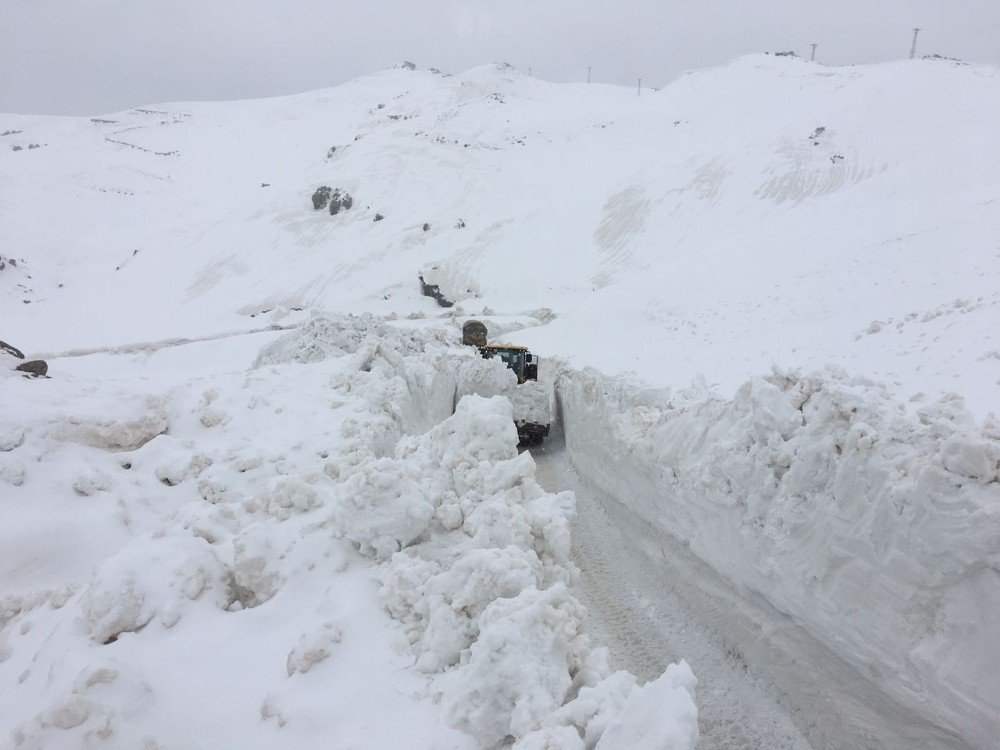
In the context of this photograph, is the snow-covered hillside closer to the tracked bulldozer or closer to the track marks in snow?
the tracked bulldozer

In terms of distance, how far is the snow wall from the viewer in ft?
14.0

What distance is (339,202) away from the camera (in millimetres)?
40125

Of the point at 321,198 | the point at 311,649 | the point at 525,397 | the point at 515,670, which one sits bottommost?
the point at 525,397

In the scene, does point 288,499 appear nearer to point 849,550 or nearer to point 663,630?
point 663,630

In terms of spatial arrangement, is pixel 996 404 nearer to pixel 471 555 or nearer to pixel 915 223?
pixel 471 555

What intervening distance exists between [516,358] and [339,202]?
2845 cm

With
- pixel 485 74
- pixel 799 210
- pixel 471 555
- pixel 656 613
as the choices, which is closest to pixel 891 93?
pixel 799 210

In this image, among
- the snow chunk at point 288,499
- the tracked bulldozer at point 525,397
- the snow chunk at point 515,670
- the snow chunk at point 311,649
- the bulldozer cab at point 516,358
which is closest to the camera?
the snow chunk at point 515,670

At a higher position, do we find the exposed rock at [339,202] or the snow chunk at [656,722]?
the exposed rock at [339,202]

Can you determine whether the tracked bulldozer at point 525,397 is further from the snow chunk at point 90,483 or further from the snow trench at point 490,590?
the snow chunk at point 90,483

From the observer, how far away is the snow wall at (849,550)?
4270 mm

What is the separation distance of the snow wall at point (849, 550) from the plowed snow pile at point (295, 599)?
2.23 metres

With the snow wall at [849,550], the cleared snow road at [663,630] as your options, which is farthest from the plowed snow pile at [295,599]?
the snow wall at [849,550]

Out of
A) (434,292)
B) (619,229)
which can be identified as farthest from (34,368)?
(619,229)
